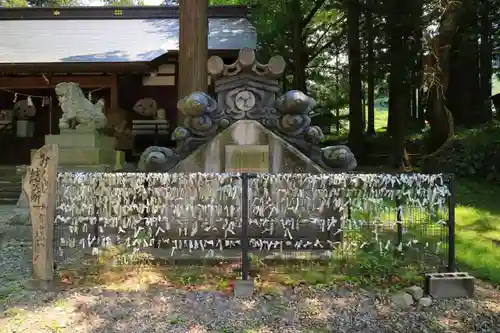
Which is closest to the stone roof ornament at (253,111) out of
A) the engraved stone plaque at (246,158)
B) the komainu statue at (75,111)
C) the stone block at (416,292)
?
the engraved stone plaque at (246,158)

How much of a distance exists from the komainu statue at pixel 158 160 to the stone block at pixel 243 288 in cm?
203

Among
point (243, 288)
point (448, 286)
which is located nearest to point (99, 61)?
point (243, 288)

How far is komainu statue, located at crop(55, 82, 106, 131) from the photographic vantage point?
957cm

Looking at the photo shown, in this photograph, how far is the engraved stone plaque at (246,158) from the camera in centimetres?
633

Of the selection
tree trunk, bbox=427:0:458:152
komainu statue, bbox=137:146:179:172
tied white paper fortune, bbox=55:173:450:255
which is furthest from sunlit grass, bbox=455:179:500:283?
komainu statue, bbox=137:146:179:172

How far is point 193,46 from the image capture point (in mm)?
9125

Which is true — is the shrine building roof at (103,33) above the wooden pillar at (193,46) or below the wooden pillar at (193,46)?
above

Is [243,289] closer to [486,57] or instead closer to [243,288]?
[243,288]

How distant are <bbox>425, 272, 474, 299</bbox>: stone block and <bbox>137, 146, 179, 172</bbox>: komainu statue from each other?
3.42 metres

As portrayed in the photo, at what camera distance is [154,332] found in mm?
4000

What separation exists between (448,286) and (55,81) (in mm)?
13383

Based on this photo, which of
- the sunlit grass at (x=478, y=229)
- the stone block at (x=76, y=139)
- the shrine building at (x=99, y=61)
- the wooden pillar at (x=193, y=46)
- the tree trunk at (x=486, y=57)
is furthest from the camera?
the tree trunk at (x=486, y=57)

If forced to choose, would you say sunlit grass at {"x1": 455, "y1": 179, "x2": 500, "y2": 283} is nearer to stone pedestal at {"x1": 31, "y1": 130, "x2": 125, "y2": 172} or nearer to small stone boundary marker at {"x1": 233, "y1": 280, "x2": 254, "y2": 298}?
small stone boundary marker at {"x1": 233, "y1": 280, "x2": 254, "y2": 298}

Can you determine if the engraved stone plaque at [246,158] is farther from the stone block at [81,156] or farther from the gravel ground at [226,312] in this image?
the stone block at [81,156]
